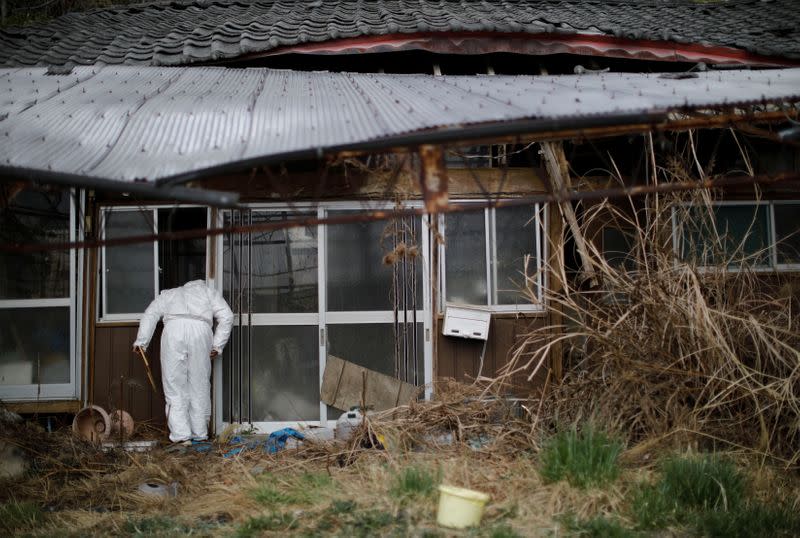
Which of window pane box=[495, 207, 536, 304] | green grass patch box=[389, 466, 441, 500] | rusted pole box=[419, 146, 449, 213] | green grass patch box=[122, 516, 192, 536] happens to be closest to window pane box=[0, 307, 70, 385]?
green grass patch box=[122, 516, 192, 536]

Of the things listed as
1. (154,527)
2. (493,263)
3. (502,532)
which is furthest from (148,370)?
(502,532)

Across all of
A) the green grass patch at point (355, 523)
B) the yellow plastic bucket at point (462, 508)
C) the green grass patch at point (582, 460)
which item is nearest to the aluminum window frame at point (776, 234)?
the green grass patch at point (582, 460)

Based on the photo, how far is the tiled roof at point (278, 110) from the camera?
143 inches

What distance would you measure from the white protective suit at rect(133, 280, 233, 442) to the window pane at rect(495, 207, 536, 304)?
2.89 meters

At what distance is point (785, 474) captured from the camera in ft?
15.5

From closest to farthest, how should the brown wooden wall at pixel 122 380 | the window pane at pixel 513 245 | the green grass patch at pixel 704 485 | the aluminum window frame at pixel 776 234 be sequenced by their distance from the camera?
1. the green grass patch at pixel 704 485
2. the brown wooden wall at pixel 122 380
3. the window pane at pixel 513 245
4. the aluminum window frame at pixel 776 234

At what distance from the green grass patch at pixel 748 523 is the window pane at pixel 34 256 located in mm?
6268

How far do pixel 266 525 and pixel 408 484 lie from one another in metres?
0.94

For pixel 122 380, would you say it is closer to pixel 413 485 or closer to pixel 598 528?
pixel 413 485

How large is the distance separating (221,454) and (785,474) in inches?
183

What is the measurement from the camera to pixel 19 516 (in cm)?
460

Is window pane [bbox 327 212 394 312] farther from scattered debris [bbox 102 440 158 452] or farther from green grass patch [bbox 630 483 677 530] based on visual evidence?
green grass patch [bbox 630 483 677 530]

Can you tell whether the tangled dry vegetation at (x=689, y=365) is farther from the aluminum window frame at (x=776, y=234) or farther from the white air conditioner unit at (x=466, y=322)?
the aluminum window frame at (x=776, y=234)

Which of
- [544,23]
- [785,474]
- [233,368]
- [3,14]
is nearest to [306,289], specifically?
[233,368]
